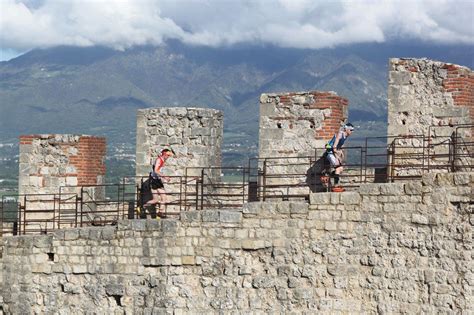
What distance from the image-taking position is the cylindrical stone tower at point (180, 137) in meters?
18.4

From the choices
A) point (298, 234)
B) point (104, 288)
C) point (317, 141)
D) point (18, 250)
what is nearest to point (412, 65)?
point (317, 141)

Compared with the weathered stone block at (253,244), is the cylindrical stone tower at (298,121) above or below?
above

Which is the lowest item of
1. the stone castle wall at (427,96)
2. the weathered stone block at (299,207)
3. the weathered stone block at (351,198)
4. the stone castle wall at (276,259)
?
the stone castle wall at (276,259)

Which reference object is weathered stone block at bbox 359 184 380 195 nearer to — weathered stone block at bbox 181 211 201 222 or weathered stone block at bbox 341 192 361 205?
weathered stone block at bbox 341 192 361 205

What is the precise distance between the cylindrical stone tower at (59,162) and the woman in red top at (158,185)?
2060 mm

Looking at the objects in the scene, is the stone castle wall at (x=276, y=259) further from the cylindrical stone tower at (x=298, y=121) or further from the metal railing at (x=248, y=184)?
the cylindrical stone tower at (x=298, y=121)

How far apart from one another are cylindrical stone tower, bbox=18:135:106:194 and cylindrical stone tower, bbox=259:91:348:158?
154 inches

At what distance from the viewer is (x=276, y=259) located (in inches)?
642

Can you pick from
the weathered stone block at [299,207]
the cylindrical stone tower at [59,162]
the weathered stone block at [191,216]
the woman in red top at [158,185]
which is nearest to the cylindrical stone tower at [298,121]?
the weathered stone block at [299,207]

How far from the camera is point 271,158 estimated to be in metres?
17.4

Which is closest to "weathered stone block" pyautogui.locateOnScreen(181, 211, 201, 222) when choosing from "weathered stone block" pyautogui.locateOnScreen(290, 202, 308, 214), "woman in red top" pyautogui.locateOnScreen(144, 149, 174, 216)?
"woman in red top" pyautogui.locateOnScreen(144, 149, 174, 216)

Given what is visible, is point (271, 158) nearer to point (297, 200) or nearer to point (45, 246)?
point (297, 200)

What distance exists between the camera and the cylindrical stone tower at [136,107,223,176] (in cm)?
1839

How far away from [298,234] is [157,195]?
10.7 ft
